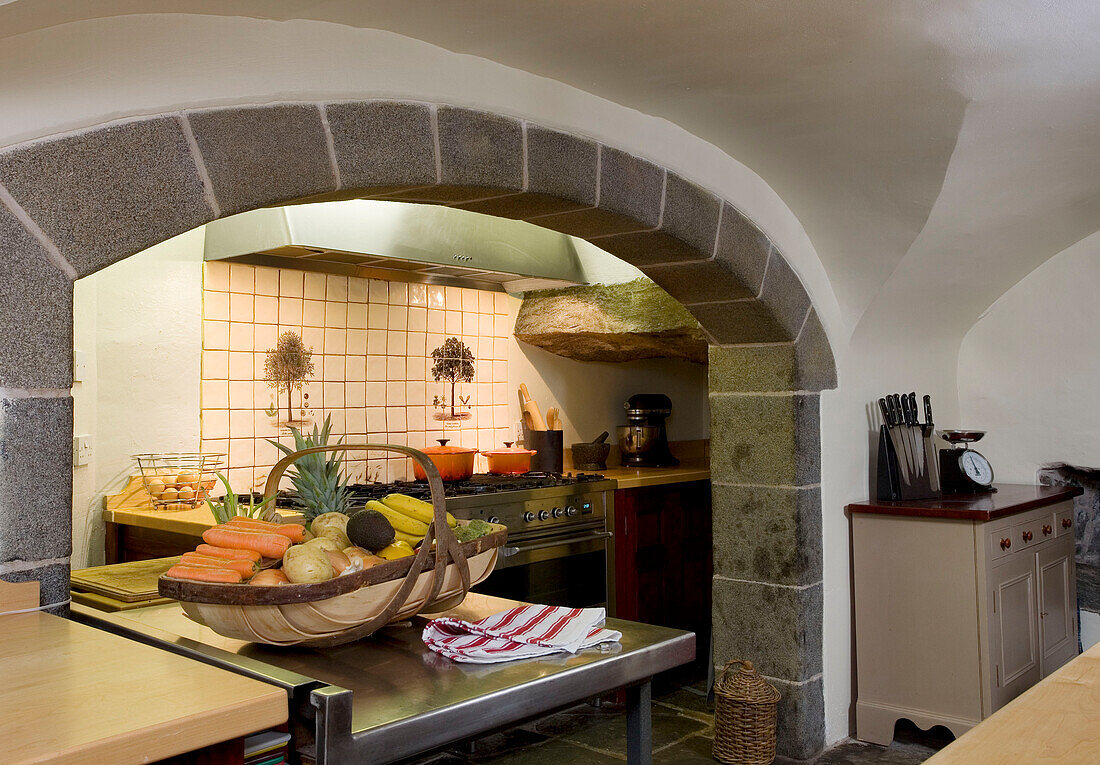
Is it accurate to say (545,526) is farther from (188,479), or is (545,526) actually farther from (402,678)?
(402,678)

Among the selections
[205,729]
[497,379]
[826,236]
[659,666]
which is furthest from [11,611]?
[497,379]

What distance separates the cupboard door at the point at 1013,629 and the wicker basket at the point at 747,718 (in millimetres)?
848

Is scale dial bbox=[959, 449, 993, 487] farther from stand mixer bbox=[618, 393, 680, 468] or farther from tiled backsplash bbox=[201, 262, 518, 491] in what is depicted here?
tiled backsplash bbox=[201, 262, 518, 491]

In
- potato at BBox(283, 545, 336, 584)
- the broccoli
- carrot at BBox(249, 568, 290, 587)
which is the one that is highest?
the broccoli

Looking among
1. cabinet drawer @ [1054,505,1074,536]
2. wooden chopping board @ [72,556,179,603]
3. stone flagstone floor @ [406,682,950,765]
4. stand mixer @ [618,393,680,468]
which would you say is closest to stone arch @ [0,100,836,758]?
stone flagstone floor @ [406,682,950,765]

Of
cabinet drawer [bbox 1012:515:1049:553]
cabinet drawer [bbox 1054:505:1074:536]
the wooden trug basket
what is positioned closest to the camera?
the wooden trug basket

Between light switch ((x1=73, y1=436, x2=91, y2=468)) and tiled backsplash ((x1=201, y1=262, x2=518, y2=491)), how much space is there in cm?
42

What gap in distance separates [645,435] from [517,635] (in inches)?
127

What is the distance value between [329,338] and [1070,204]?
9.90 feet

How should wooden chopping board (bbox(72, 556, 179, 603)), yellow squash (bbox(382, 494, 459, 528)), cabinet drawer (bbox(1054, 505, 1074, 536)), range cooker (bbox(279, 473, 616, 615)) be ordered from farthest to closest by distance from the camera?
cabinet drawer (bbox(1054, 505, 1074, 536)), range cooker (bbox(279, 473, 616, 615)), wooden chopping board (bbox(72, 556, 179, 603)), yellow squash (bbox(382, 494, 459, 528))

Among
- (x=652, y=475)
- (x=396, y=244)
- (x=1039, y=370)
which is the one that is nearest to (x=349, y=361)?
(x=396, y=244)

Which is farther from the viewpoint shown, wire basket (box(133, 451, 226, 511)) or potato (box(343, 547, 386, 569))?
wire basket (box(133, 451, 226, 511))

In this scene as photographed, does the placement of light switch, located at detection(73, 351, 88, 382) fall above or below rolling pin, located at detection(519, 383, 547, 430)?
above

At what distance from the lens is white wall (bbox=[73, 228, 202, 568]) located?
326cm
